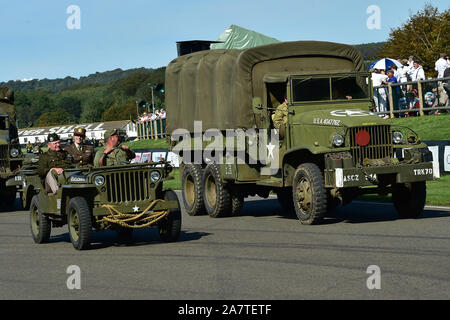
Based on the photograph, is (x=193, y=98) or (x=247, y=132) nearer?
(x=247, y=132)

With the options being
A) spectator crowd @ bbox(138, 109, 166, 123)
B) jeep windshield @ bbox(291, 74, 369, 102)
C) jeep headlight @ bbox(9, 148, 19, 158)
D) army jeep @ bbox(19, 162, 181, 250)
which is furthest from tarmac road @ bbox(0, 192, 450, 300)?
spectator crowd @ bbox(138, 109, 166, 123)

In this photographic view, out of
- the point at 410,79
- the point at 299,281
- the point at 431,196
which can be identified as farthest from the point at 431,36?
the point at 299,281

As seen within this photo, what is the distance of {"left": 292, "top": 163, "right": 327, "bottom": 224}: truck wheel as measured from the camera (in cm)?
A: 1422

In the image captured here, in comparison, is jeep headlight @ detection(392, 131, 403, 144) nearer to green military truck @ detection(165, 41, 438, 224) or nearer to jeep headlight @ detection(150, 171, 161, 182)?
green military truck @ detection(165, 41, 438, 224)

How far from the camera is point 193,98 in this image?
1902 centimetres

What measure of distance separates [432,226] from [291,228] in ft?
7.63

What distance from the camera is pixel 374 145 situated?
14602 millimetres

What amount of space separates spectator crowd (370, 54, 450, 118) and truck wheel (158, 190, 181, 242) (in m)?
15.3

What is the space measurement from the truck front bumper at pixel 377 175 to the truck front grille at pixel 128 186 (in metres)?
3.21
